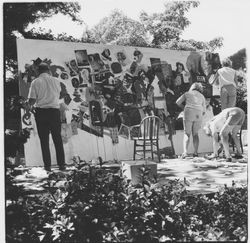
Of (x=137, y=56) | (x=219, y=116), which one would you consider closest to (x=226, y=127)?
(x=219, y=116)

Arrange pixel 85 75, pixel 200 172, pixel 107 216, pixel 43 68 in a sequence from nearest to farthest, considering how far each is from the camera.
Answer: pixel 107 216 < pixel 43 68 < pixel 200 172 < pixel 85 75

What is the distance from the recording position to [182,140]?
3988 mm

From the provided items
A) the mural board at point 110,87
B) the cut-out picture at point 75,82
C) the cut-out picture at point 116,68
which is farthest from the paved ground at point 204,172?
the cut-out picture at point 75,82

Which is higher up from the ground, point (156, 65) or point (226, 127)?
point (156, 65)

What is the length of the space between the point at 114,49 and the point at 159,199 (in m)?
2.06

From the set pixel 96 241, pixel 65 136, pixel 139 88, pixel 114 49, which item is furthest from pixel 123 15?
pixel 96 241

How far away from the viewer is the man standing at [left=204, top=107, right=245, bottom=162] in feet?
12.6

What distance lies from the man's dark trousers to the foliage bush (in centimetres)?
98

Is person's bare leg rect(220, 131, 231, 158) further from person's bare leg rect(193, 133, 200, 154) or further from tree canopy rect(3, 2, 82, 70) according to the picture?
tree canopy rect(3, 2, 82, 70)

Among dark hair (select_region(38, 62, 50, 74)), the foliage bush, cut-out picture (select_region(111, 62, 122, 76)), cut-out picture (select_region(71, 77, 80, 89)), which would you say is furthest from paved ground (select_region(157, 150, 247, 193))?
dark hair (select_region(38, 62, 50, 74))

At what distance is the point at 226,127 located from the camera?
390 cm

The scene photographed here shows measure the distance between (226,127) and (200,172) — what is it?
59 cm

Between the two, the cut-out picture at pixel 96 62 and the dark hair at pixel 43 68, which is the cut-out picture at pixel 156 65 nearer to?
the cut-out picture at pixel 96 62

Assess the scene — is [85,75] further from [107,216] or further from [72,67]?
[107,216]
